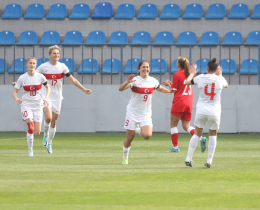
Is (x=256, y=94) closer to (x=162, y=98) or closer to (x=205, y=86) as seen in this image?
(x=162, y=98)

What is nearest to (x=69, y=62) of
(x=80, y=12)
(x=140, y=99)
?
(x=80, y=12)

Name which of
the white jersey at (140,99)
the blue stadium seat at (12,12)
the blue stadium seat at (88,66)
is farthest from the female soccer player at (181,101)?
the blue stadium seat at (12,12)

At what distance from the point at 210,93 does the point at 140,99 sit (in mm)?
1378

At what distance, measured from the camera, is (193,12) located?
18.8 m

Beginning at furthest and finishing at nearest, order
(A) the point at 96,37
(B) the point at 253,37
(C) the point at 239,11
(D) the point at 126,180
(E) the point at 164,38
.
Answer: (C) the point at 239,11
(A) the point at 96,37
(E) the point at 164,38
(B) the point at 253,37
(D) the point at 126,180

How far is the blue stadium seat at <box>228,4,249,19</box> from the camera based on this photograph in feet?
60.6

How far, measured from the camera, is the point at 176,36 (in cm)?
1850

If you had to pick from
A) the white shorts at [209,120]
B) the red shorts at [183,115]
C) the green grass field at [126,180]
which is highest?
the white shorts at [209,120]

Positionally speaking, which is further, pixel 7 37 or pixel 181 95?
pixel 7 37

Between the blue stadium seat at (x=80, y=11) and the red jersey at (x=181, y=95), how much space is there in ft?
32.1

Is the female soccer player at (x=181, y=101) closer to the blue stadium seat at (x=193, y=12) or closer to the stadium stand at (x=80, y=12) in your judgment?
the blue stadium seat at (x=193, y=12)

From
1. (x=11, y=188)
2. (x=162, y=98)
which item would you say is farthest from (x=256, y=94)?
(x=11, y=188)

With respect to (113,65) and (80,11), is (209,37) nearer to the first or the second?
(113,65)

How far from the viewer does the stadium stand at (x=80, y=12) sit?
18.9 meters
